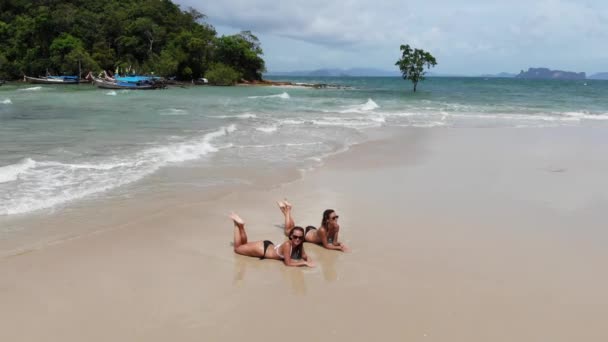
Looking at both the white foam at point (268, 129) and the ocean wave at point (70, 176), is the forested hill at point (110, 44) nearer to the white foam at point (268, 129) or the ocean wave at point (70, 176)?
the white foam at point (268, 129)

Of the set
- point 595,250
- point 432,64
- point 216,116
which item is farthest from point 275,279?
point 432,64

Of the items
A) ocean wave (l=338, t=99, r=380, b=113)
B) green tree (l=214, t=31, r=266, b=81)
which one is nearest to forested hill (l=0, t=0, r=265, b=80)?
green tree (l=214, t=31, r=266, b=81)

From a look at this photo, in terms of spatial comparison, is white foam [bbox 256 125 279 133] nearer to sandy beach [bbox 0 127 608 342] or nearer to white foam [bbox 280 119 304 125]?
white foam [bbox 280 119 304 125]

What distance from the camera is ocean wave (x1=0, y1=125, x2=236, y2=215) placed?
26.6 ft

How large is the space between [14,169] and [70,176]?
4.22ft

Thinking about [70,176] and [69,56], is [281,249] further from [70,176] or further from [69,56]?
[69,56]

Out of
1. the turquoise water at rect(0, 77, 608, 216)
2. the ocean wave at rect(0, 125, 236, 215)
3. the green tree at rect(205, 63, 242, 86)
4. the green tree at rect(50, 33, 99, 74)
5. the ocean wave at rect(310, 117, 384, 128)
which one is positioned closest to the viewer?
the ocean wave at rect(0, 125, 236, 215)

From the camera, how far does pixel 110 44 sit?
7412cm

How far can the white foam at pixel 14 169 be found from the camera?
9.48 meters

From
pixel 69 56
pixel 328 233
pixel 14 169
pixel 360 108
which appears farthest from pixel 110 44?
pixel 328 233

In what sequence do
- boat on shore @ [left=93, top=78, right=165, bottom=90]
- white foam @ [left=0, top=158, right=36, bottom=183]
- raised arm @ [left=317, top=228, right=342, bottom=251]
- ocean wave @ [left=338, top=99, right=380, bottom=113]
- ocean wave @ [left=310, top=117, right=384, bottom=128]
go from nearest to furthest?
1. raised arm @ [left=317, top=228, right=342, bottom=251]
2. white foam @ [left=0, top=158, right=36, bottom=183]
3. ocean wave @ [left=310, top=117, right=384, bottom=128]
4. ocean wave @ [left=338, top=99, right=380, bottom=113]
5. boat on shore @ [left=93, top=78, right=165, bottom=90]

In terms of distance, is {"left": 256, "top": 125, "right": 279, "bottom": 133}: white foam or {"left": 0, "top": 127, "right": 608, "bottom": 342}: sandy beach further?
{"left": 256, "top": 125, "right": 279, "bottom": 133}: white foam

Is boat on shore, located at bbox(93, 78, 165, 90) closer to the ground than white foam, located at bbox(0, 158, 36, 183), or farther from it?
farther from it

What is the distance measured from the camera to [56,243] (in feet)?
20.6
